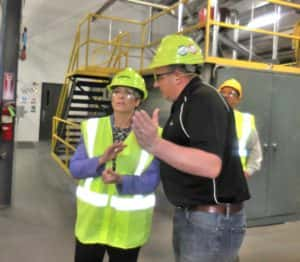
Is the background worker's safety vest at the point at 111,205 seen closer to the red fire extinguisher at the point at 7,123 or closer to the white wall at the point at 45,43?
the red fire extinguisher at the point at 7,123

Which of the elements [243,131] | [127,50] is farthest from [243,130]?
[127,50]

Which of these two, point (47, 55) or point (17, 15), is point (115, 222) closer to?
point (17, 15)

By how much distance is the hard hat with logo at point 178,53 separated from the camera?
1.63 meters

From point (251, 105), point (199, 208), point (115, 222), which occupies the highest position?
point (251, 105)

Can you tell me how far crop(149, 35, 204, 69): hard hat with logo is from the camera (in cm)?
163

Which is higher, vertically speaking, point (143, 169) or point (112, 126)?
point (112, 126)

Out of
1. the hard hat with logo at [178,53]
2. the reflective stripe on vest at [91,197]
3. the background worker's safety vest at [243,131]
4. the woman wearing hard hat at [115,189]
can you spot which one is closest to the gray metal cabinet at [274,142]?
the background worker's safety vest at [243,131]

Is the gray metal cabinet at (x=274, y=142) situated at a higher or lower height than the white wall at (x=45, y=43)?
lower

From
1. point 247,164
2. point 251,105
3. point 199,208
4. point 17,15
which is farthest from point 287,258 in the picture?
point 17,15

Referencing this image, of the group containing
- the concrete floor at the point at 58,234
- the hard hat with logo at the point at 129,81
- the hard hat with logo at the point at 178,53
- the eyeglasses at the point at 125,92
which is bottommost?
the concrete floor at the point at 58,234

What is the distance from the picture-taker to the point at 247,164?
12.1ft

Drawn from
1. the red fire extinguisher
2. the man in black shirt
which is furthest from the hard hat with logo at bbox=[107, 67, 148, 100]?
the red fire extinguisher

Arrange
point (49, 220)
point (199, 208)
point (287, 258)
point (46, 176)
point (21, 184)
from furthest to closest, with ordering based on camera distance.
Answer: point (46, 176), point (21, 184), point (49, 220), point (287, 258), point (199, 208)

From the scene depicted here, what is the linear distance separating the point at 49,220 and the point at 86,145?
3.26 metres
